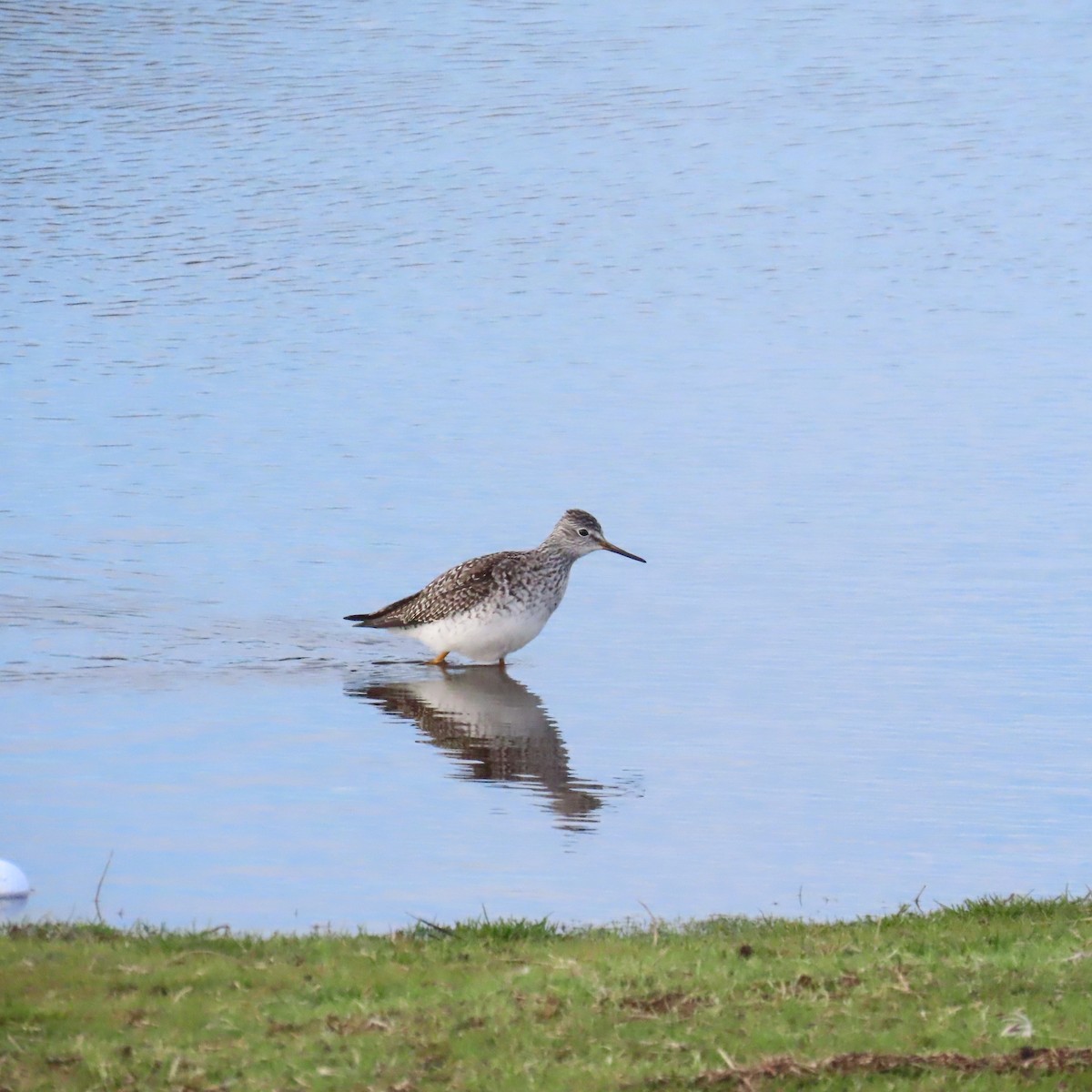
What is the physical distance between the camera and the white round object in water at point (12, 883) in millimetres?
10094

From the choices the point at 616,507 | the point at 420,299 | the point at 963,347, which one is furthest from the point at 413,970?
the point at 420,299

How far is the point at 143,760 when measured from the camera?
12.8 m

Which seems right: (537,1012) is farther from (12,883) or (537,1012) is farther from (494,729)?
(494,729)

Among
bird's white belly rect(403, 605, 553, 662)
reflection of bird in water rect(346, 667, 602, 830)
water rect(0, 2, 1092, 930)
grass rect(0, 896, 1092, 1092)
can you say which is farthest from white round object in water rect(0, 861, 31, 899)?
bird's white belly rect(403, 605, 553, 662)

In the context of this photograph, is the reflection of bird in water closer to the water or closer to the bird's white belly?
the water

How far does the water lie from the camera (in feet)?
38.1

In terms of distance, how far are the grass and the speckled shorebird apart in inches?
263

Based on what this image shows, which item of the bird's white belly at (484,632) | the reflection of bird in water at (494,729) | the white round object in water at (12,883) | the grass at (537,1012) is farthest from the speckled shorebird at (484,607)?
the grass at (537,1012)

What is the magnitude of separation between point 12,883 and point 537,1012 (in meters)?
3.37

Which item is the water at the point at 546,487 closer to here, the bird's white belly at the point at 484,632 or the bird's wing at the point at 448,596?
the bird's white belly at the point at 484,632

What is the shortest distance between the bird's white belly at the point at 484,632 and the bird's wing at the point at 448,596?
0.07m

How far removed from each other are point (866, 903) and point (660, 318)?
19.4m

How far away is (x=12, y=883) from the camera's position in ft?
33.2

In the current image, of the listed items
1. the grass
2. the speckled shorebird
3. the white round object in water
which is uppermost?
the grass
